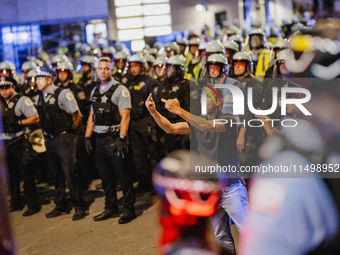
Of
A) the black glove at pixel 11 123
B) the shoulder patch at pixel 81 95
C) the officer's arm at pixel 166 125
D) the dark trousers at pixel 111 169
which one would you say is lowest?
the dark trousers at pixel 111 169

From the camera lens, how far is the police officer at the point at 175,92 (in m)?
6.81

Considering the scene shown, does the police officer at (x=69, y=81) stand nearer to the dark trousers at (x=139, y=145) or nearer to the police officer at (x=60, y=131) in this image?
the police officer at (x=60, y=131)

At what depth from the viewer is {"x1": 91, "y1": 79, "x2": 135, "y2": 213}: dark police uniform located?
19.1ft

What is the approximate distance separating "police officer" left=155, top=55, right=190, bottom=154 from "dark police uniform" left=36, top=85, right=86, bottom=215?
1.60 meters

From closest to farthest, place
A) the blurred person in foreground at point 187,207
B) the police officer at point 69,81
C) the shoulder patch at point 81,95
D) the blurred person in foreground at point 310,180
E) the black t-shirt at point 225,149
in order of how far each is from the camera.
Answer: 1. the blurred person in foreground at point 310,180
2. the blurred person in foreground at point 187,207
3. the black t-shirt at point 225,149
4. the police officer at point 69,81
5. the shoulder patch at point 81,95

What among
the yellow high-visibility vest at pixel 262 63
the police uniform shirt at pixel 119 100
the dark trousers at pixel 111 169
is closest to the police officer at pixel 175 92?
the police uniform shirt at pixel 119 100

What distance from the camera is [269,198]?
1.67m

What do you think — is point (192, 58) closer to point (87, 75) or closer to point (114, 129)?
point (87, 75)

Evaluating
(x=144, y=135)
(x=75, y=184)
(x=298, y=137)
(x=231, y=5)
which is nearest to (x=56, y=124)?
(x=75, y=184)

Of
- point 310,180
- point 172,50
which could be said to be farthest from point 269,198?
point 172,50

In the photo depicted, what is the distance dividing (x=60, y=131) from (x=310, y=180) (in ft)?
16.8

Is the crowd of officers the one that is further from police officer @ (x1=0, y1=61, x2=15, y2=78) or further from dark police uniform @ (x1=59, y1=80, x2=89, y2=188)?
police officer @ (x1=0, y1=61, x2=15, y2=78)

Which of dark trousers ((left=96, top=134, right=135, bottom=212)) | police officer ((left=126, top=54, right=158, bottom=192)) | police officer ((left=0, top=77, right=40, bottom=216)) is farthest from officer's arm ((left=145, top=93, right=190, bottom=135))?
police officer ((left=0, top=77, right=40, bottom=216))

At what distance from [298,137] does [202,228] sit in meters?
1.55
